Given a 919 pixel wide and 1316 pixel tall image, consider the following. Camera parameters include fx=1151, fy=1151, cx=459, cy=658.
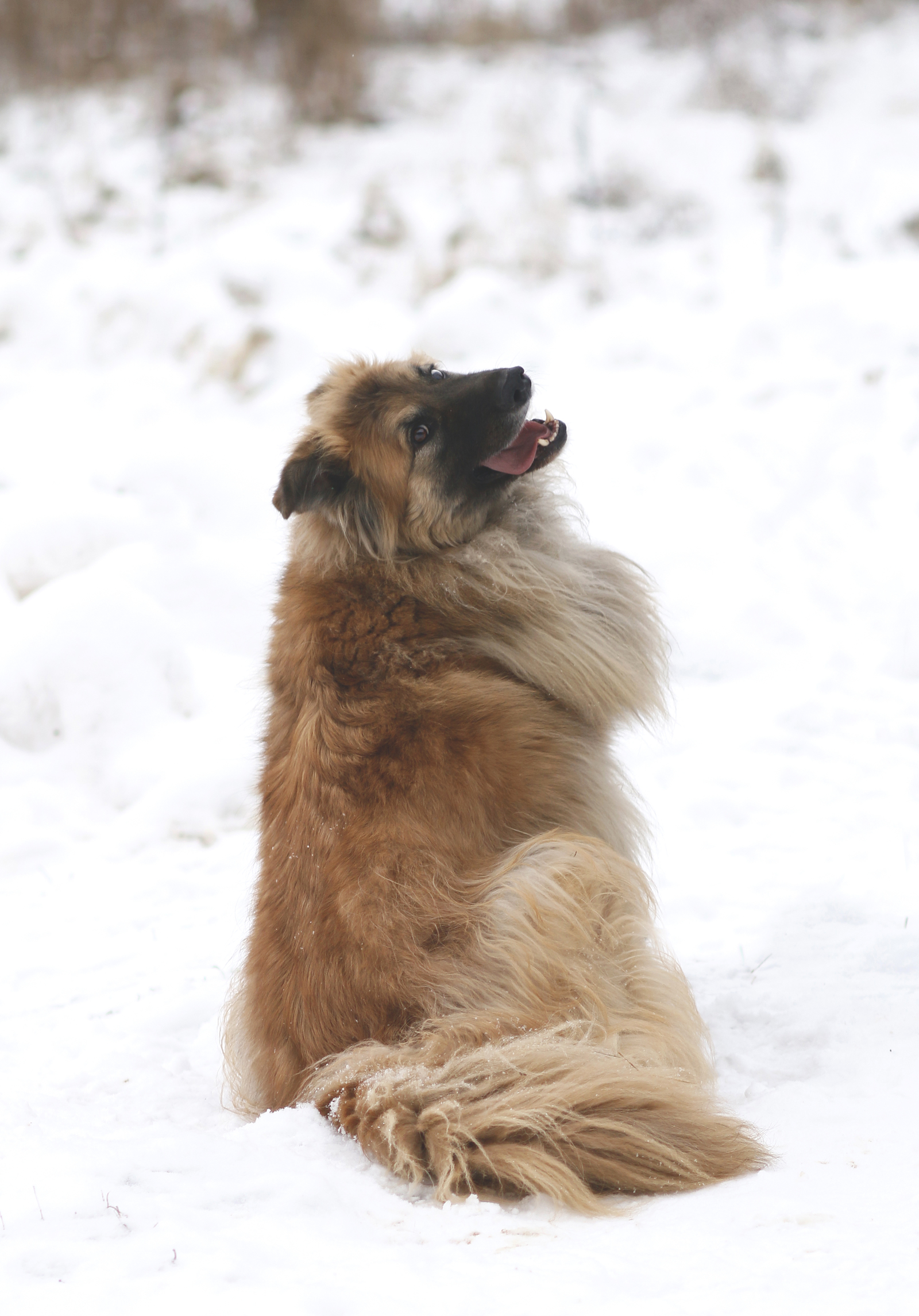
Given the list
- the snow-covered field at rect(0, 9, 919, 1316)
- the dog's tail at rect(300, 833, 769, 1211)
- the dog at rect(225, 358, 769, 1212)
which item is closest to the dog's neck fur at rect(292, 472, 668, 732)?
the dog at rect(225, 358, 769, 1212)

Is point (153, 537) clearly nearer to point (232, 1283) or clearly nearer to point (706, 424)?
point (706, 424)

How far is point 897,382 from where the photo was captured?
22.8ft

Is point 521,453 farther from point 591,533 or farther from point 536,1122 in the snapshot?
point 591,533

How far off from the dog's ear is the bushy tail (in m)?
1.45

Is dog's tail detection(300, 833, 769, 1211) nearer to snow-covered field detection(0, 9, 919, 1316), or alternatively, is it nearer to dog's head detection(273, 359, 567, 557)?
snow-covered field detection(0, 9, 919, 1316)

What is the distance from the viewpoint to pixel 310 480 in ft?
10.2

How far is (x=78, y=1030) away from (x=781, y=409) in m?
5.53

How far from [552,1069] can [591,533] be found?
15.8 ft

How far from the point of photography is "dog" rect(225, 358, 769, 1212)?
2.20m

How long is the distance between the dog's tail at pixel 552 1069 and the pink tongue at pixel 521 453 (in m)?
1.19

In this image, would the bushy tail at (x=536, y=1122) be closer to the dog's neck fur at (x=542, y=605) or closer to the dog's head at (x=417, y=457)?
the dog's neck fur at (x=542, y=605)

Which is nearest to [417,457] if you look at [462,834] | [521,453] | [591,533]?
[521,453]

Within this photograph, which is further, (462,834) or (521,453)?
(521,453)

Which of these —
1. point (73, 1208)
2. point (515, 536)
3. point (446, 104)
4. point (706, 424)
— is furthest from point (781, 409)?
point (446, 104)
